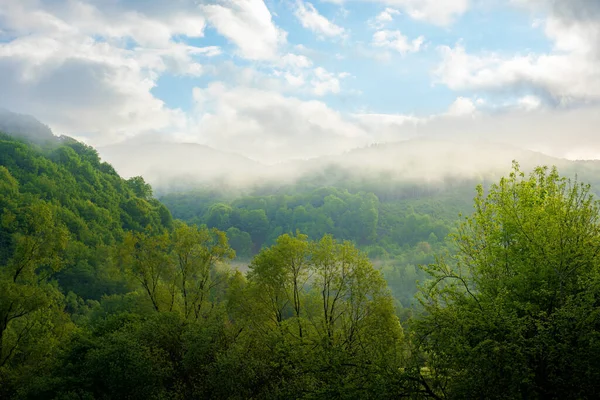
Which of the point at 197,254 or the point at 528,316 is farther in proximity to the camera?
the point at 197,254

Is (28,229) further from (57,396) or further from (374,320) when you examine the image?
(374,320)

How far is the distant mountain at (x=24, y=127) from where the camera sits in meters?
158

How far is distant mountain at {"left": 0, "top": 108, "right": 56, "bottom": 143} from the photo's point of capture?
15762 cm

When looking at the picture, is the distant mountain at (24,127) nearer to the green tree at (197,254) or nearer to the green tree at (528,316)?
the green tree at (197,254)

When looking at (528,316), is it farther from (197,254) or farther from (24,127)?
(24,127)

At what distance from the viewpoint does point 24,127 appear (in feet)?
550

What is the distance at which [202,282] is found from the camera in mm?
44469

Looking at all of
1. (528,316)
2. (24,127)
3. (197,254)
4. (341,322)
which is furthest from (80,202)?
(528,316)

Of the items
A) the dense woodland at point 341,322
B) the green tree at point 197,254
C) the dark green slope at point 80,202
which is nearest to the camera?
the dense woodland at point 341,322

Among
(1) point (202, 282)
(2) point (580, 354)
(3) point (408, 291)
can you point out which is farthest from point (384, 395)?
(3) point (408, 291)

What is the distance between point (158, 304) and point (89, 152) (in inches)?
4999

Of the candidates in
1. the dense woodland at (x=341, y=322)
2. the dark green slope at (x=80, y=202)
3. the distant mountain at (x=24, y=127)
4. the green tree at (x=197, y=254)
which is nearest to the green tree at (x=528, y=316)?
the dense woodland at (x=341, y=322)

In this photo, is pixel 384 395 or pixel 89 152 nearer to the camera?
pixel 384 395

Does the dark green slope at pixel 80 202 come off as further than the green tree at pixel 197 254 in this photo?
Yes
